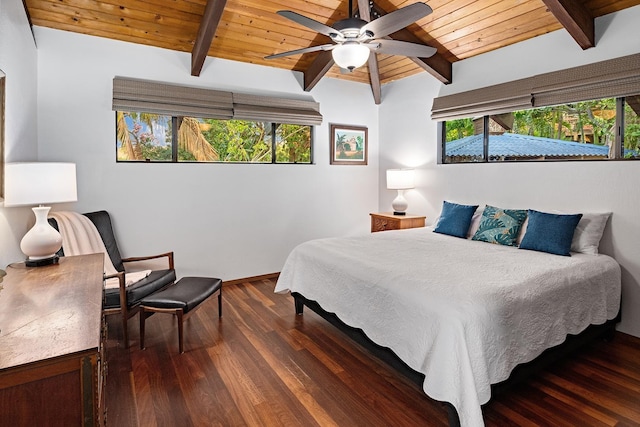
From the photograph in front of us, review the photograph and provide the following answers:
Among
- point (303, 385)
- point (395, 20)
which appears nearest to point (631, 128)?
point (395, 20)

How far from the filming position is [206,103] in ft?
13.4

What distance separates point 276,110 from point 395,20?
92.5 inches

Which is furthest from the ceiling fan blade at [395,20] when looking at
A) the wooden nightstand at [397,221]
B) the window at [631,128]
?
the wooden nightstand at [397,221]

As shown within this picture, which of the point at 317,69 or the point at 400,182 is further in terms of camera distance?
the point at 400,182

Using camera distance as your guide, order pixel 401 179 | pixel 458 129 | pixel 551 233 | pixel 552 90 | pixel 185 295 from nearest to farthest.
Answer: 1. pixel 185 295
2. pixel 551 233
3. pixel 552 90
4. pixel 458 129
5. pixel 401 179

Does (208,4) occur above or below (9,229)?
above

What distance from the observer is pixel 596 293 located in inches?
105

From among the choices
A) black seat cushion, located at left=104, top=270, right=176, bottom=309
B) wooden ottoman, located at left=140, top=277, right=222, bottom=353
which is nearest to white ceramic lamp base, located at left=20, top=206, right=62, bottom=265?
black seat cushion, located at left=104, top=270, right=176, bottom=309

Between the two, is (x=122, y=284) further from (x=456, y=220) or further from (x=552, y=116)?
(x=552, y=116)

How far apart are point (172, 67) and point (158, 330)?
2727 mm

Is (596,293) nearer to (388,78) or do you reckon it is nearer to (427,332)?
(427,332)

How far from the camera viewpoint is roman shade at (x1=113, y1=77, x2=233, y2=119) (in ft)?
12.0

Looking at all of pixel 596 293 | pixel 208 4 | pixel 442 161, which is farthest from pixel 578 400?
pixel 208 4

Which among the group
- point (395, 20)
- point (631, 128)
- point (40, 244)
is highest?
point (395, 20)
